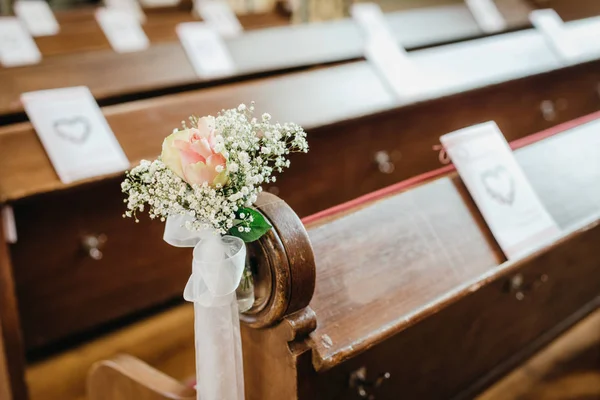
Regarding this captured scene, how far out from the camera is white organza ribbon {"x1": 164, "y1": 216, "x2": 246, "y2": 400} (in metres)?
0.82

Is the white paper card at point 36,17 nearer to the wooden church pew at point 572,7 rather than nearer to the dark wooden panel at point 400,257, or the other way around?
the dark wooden panel at point 400,257

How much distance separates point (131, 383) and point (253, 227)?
583 mm

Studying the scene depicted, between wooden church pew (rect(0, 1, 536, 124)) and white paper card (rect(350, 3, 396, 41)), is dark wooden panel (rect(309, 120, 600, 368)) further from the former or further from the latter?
white paper card (rect(350, 3, 396, 41))

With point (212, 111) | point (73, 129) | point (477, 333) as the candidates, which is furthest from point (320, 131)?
point (477, 333)

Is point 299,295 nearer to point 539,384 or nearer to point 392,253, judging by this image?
point 392,253

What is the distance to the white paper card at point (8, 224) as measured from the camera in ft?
4.71

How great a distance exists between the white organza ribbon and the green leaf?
14 millimetres

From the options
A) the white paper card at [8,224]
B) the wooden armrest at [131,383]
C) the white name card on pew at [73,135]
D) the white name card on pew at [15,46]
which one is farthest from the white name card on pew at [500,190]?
the white name card on pew at [15,46]

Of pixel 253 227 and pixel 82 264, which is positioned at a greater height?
pixel 82 264

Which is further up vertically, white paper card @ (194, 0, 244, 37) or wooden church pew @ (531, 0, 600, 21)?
white paper card @ (194, 0, 244, 37)

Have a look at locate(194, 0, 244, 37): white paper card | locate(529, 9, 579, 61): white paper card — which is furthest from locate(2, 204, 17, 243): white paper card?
locate(529, 9, 579, 61): white paper card

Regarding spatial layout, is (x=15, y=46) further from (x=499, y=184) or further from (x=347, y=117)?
(x=499, y=184)

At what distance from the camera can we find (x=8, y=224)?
1444 mm

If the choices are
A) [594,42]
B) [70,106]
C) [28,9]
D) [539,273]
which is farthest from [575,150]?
[28,9]
